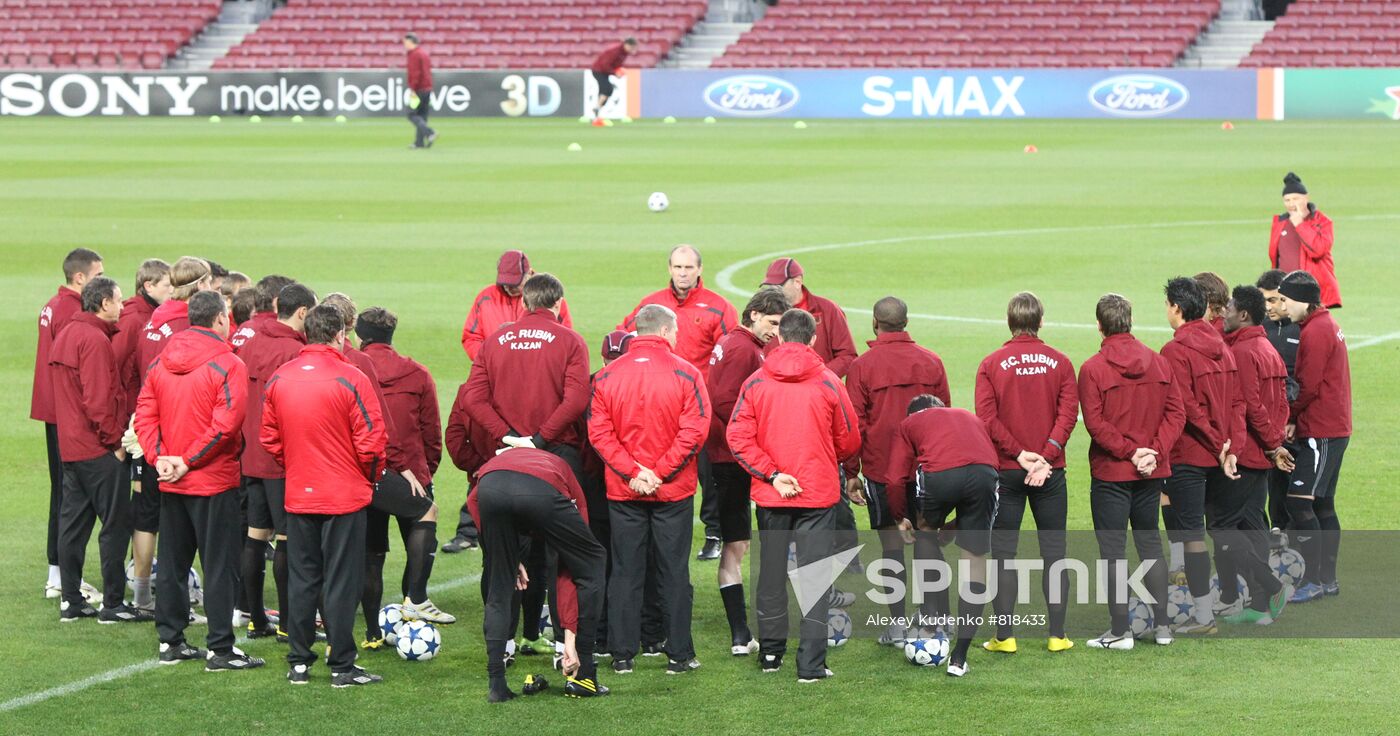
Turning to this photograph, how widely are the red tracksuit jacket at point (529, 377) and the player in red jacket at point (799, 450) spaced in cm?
104

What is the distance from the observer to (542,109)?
50312 millimetres

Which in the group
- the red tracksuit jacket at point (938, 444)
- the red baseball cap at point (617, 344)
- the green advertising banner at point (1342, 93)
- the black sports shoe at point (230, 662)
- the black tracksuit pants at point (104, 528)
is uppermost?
the green advertising banner at point (1342, 93)

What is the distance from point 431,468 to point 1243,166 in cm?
2756

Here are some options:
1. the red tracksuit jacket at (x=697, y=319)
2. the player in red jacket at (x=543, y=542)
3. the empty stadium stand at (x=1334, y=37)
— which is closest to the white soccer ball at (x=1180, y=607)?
the player in red jacket at (x=543, y=542)

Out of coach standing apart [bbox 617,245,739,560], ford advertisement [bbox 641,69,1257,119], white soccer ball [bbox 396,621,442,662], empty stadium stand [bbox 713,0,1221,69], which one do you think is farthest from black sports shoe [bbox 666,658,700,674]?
empty stadium stand [bbox 713,0,1221,69]

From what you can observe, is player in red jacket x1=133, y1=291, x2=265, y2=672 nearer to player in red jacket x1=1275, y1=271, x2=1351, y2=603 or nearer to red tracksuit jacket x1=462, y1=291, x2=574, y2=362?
red tracksuit jacket x1=462, y1=291, x2=574, y2=362

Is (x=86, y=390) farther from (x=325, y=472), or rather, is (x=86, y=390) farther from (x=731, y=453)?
(x=731, y=453)

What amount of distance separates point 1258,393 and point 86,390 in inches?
245

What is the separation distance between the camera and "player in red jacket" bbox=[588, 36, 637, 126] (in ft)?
150

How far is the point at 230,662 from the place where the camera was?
360 inches

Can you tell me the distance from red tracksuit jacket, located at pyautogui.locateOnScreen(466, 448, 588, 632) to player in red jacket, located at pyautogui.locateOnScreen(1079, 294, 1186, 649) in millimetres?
2590

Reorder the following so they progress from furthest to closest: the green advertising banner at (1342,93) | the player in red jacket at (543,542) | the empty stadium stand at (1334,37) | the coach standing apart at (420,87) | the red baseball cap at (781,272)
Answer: the empty stadium stand at (1334,37) < the green advertising banner at (1342,93) < the coach standing apart at (420,87) < the red baseball cap at (781,272) < the player in red jacket at (543,542)

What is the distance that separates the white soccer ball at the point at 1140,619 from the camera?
9555 millimetres

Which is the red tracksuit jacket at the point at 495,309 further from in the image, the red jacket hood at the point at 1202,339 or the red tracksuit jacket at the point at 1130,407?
the red jacket hood at the point at 1202,339
